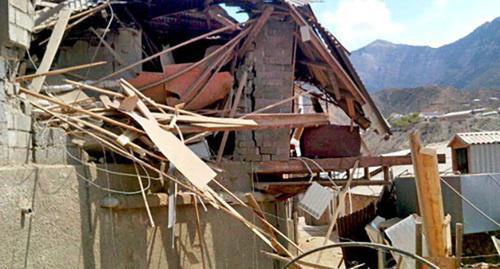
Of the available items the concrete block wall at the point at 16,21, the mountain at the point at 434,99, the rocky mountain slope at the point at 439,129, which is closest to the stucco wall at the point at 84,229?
the concrete block wall at the point at 16,21

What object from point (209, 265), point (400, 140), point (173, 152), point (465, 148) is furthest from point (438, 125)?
point (173, 152)

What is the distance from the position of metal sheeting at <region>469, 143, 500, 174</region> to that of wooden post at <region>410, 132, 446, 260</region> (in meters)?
11.5

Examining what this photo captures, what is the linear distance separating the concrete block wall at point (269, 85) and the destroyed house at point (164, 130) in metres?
0.02

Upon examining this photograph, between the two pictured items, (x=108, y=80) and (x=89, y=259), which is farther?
(x=108, y=80)

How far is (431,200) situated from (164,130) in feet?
9.22

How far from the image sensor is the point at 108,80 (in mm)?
7117

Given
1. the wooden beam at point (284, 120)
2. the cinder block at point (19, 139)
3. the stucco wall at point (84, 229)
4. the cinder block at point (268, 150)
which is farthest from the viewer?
the cinder block at point (268, 150)

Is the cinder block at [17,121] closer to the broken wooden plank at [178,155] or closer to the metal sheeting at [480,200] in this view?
the broken wooden plank at [178,155]

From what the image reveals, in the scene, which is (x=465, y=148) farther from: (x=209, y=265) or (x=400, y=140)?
(x=400, y=140)

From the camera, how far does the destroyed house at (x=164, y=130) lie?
15.0 feet

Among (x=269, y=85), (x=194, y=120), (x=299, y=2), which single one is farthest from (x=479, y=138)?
(x=194, y=120)

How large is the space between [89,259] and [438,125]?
26.5 metres

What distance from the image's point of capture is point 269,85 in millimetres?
8016

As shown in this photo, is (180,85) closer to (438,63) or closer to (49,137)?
(49,137)
